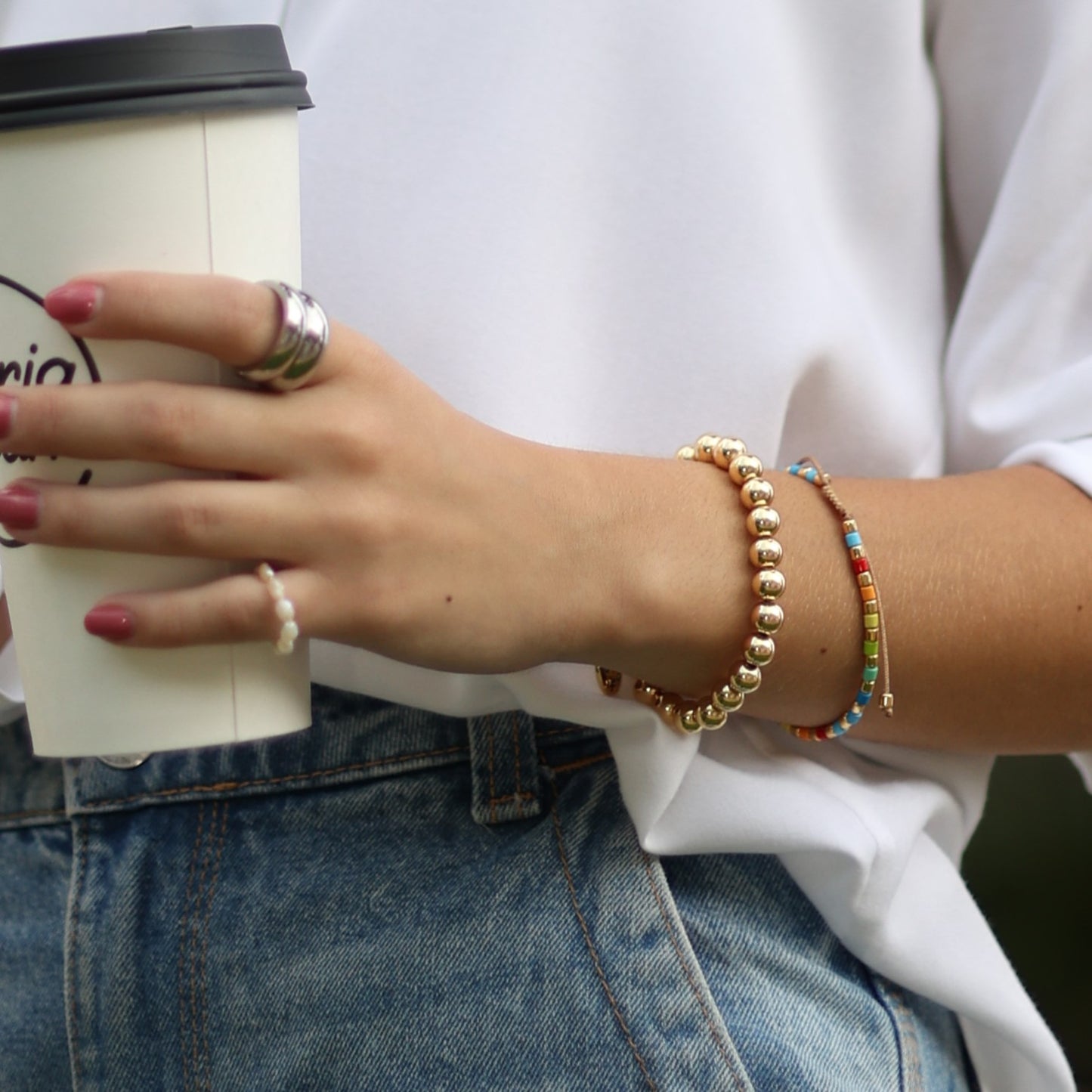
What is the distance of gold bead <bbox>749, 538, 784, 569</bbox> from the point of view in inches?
22.4

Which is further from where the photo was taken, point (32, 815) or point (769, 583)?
point (32, 815)

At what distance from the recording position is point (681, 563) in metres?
0.57

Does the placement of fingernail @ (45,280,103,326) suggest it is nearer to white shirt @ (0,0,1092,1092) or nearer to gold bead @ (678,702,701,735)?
white shirt @ (0,0,1092,1092)

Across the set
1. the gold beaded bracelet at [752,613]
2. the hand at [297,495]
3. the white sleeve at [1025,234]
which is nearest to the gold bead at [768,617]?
the gold beaded bracelet at [752,613]

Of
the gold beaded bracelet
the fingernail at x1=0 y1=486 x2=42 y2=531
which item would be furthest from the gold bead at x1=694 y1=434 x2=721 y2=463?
the fingernail at x1=0 y1=486 x2=42 y2=531

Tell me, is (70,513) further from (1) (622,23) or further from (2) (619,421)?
(1) (622,23)

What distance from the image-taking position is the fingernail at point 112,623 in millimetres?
451

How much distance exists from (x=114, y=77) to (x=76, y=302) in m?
0.09

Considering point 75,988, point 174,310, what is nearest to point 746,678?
point 174,310

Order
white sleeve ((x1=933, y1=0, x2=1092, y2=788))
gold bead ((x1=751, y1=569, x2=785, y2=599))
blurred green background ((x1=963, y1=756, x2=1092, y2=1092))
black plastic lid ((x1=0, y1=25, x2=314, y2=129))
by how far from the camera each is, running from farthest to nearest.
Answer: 1. blurred green background ((x1=963, y1=756, x2=1092, y2=1092))
2. white sleeve ((x1=933, y1=0, x2=1092, y2=788))
3. gold bead ((x1=751, y1=569, x2=785, y2=599))
4. black plastic lid ((x1=0, y1=25, x2=314, y2=129))

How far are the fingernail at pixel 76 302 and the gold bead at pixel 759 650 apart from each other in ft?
1.13

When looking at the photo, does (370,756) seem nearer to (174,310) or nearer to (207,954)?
(207,954)

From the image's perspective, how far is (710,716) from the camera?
597 mm

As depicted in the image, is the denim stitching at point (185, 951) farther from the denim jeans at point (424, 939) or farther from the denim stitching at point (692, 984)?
the denim stitching at point (692, 984)
